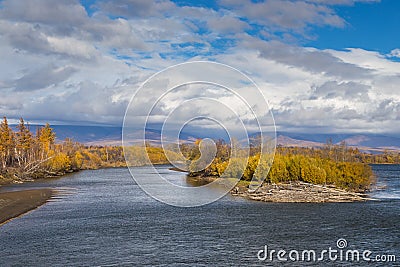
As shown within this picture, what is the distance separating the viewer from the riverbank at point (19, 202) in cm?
5425

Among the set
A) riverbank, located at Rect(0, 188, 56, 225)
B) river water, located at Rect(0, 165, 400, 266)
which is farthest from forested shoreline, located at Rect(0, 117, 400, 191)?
riverbank, located at Rect(0, 188, 56, 225)

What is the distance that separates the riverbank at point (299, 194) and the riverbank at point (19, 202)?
30.7 m

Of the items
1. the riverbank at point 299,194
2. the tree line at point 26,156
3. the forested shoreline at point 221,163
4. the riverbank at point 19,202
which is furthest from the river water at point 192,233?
the tree line at point 26,156

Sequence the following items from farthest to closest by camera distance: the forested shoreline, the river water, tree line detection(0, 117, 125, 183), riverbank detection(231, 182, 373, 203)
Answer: tree line detection(0, 117, 125, 183) < the forested shoreline < riverbank detection(231, 182, 373, 203) < the river water

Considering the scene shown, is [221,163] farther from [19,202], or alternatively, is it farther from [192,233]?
[192,233]

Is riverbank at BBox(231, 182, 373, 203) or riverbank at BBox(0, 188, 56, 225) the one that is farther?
riverbank at BBox(231, 182, 373, 203)

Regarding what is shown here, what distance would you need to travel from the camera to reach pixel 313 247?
36.1m

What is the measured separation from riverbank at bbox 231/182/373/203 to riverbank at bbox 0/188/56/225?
30.7 m

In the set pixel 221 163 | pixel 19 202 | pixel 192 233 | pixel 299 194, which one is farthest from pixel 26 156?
pixel 192 233

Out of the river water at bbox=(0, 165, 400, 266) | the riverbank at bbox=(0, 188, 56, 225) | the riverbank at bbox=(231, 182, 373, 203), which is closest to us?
the river water at bbox=(0, 165, 400, 266)

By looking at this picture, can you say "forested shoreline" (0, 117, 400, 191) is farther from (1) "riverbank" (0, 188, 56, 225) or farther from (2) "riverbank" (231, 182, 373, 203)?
(1) "riverbank" (0, 188, 56, 225)

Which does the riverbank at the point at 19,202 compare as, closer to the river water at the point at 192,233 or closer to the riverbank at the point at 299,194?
the river water at the point at 192,233

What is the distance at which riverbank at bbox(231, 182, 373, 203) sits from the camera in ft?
215

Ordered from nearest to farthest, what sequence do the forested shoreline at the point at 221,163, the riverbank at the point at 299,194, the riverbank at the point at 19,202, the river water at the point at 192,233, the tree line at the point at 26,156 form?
the river water at the point at 192,233
the riverbank at the point at 19,202
the riverbank at the point at 299,194
the forested shoreline at the point at 221,163
the tree line at the point at 26,156
